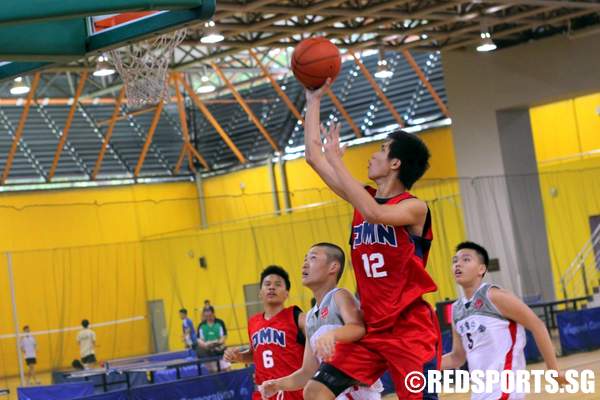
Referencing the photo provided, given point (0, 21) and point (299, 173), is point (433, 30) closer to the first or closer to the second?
point (299, 173)

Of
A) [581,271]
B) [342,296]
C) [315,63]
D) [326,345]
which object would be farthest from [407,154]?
[581,271]

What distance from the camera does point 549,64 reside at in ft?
66.0

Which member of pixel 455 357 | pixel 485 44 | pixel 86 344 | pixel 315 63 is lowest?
pixel 455 357

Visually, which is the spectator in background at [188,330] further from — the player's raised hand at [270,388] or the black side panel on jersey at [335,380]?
the black side panel on jersey at [335,380]

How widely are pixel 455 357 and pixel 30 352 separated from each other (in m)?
16.5

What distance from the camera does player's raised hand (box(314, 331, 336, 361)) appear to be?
4.43m

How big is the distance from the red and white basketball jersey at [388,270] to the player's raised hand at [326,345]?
270 millimetres

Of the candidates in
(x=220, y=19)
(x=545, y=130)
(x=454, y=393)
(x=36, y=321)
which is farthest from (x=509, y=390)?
(x=545, y=130)

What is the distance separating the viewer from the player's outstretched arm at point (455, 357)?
5.93 m

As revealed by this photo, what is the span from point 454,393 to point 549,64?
852 centimetres

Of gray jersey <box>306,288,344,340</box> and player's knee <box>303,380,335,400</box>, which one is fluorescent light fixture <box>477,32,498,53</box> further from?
player's knee <box>303,380,335,400</box>

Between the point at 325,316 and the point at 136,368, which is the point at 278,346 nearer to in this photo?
the point at 325,316

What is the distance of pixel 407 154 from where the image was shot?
474 centimetres

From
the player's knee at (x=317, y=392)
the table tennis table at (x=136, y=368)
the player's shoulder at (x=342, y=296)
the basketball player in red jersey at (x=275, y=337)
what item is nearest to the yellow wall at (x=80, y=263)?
the table tennis table at (x=136, y=368)
